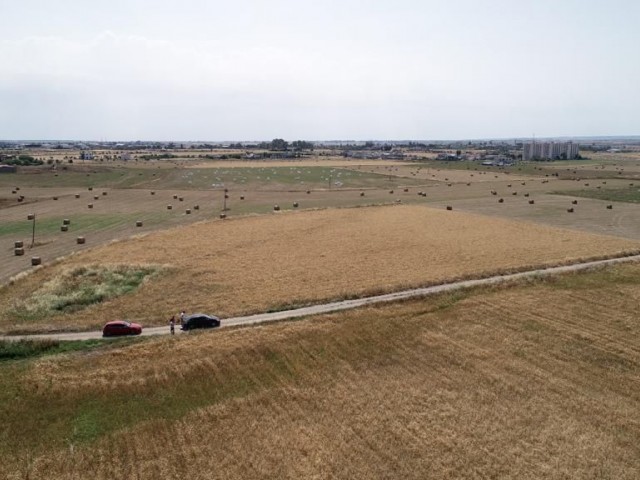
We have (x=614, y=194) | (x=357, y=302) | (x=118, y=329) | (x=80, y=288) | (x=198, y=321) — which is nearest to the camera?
(x=118, y=329)

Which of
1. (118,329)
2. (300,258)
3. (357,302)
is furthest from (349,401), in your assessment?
(300,258)

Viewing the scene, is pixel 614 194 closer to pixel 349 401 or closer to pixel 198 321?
pixel 198 321

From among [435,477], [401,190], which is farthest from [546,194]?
[435,477]

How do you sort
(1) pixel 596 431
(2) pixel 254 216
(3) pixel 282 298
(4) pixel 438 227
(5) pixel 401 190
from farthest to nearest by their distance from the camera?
(5) pixel 401 190, (2) pixel 254 216, (4) pixel 438 227, (3) pixel 282 298, (1) pixel 596 431

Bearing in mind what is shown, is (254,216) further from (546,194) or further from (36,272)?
(546,194)

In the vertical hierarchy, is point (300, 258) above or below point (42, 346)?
above

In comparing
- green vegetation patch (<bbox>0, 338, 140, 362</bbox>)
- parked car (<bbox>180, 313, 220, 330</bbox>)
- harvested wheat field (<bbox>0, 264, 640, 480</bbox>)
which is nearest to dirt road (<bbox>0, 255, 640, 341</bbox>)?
parked car (<bbox>180, 313, 220, 330</bbox>)

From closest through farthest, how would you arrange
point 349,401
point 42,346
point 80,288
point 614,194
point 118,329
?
point 349,401, point 42,346, point 118,329, point 80,288, point 614,194
